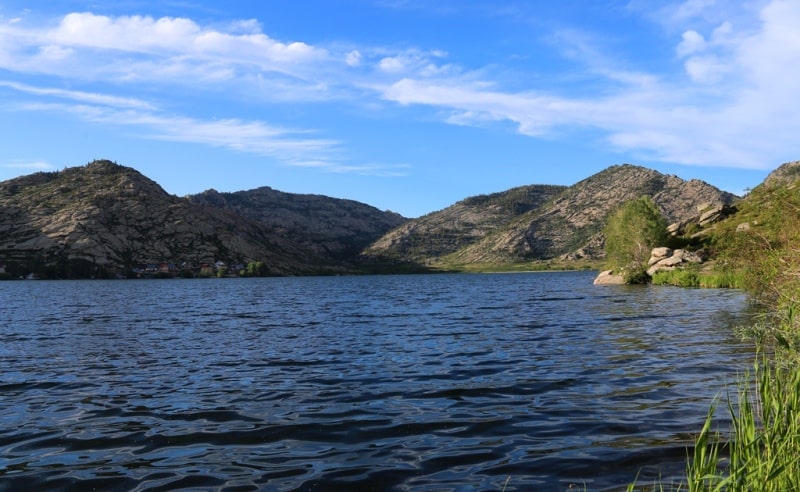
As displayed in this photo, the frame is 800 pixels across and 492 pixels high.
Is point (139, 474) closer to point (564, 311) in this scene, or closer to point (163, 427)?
point (163, 427)

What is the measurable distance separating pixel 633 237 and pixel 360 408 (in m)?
98.7

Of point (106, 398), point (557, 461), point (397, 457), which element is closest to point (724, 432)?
point (557, 461)

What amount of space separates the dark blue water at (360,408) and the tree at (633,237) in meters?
71.3

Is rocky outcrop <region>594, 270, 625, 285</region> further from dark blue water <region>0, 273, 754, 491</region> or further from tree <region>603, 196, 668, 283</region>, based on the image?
dark blue water <region>0, 273, 754, 491</region>

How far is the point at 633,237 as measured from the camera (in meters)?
103

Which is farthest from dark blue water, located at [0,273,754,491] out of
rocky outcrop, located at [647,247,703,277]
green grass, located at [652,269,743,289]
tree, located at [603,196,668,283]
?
tree, located at [603,196,668,283]

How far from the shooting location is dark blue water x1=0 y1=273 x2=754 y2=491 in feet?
37.6

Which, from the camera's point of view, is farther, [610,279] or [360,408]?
[610,279]

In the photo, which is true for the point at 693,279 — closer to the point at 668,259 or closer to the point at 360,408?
the point at 668,259

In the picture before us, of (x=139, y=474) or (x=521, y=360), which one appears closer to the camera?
(x=139, y=474)

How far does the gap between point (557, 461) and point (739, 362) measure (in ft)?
49.8

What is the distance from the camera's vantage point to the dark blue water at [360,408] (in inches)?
452

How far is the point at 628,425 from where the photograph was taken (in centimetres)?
1434

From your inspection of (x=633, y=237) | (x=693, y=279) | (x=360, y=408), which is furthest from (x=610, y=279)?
(x=360, y=408)
